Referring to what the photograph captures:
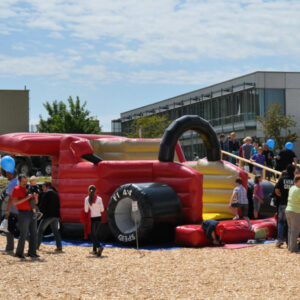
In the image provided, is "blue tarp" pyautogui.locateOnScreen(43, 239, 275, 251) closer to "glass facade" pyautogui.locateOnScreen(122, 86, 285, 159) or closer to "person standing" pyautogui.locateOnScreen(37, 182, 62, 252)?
"person standing" pyautogui.locateOnScreen(37, 182, 62, 252)

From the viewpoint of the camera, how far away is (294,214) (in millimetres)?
11398

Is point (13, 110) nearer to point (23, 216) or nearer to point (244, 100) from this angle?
point (244, 100)

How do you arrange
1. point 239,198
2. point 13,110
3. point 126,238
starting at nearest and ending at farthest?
point 126,238, point 239,198, point 13,110

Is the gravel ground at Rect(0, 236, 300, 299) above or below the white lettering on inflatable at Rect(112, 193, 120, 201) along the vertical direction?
below

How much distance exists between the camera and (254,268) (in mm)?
9727

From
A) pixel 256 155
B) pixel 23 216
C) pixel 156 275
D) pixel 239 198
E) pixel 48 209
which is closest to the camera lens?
pixel 156 275

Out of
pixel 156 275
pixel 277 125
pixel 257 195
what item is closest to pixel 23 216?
pixel 156 275

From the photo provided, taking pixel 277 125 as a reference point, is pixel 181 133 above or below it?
below

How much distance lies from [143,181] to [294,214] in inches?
154

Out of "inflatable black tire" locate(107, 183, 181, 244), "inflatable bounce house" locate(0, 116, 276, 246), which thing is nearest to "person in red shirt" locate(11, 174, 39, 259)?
"inflatable bounce house" locate(0, 116, 276, 246)

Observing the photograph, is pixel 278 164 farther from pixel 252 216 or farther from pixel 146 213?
pixel 146 213

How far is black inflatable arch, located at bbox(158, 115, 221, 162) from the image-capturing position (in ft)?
46.4

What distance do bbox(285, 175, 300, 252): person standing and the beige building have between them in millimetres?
37829

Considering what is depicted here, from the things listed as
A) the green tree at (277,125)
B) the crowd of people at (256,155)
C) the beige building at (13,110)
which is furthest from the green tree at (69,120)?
the crowd of people at (256,155)
